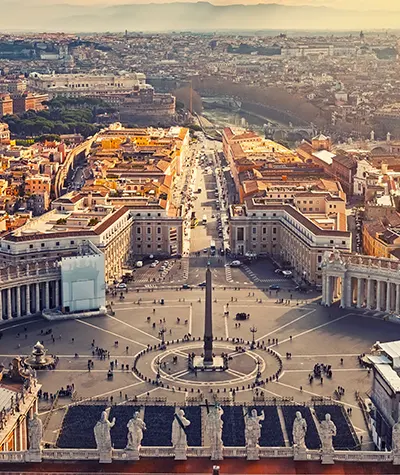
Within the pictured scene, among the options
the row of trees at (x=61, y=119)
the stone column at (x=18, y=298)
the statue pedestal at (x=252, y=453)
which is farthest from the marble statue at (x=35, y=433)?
the row of trees at (x=61, y=119)

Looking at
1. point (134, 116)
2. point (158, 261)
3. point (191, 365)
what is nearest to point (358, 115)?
point (134, 116)

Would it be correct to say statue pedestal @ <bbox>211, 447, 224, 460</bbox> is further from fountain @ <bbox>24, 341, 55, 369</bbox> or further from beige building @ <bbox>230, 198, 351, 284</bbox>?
beige building @ <bbox>230, 198, 351, 284</bbox>

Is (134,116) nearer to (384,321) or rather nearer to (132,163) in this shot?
(132,163)

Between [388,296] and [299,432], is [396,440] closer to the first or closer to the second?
[299,432]

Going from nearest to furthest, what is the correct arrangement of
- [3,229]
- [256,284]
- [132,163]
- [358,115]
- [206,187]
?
[256,284] → [3,229] → [132,163] → [206,187] → [358,115]

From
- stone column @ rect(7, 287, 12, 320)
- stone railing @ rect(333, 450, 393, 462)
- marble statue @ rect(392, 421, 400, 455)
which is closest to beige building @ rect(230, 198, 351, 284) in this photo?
stone column @ rect(7, 287, 12, 320)

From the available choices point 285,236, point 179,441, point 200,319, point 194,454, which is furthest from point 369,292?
point 179,441
